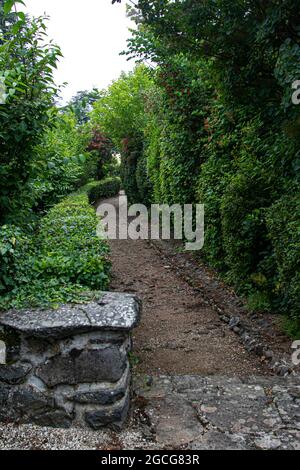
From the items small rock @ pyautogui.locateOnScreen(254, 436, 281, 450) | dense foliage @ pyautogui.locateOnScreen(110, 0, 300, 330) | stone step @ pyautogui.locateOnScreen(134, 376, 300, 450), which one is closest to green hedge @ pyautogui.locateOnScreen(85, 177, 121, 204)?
dense foliage @ pyautogui.locateOnScreen(110, 0, 300, 330)

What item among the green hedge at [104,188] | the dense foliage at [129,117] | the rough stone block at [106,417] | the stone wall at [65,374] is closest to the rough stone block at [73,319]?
the stone wall at [65,374]

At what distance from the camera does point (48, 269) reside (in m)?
3.50

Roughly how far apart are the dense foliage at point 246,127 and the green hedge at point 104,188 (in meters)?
10.4

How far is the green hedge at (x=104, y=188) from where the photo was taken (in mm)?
17922

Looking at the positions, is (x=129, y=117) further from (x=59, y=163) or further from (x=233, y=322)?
(x=233, y=322)

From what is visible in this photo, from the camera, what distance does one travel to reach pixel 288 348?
13.5 ft

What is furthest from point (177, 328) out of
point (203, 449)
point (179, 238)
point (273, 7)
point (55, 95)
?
point (179, 238)

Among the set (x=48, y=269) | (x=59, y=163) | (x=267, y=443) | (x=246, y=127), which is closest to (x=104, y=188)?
(x=246, y=127)

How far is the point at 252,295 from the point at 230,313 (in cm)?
35

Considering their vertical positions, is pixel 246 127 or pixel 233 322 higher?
pixel 246 127

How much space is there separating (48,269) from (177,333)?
6.31 feet

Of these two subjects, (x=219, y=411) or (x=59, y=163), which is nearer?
(x=219, y=411)

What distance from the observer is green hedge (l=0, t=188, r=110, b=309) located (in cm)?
306

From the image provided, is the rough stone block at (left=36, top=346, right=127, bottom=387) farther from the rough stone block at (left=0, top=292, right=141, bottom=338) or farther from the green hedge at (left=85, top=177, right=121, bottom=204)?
the green hedge at (left=85, top=177, right=121, bottom=204)
